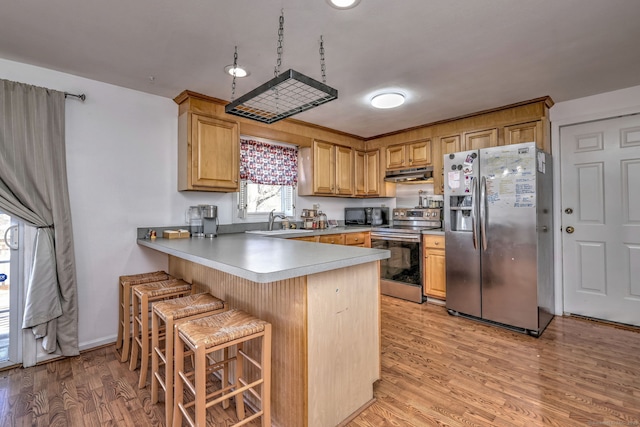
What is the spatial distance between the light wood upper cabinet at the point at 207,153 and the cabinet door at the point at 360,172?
79.2 inches

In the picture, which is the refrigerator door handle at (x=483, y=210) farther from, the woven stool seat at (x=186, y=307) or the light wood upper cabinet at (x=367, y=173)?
the woven stool seat at (x=186, y=307)

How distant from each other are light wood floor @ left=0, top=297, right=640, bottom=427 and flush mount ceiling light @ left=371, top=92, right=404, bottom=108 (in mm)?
2218

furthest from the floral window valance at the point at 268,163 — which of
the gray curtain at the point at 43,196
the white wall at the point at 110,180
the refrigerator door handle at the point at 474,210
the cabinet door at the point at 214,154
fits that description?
the refrigerator door handle at the point at 474,210

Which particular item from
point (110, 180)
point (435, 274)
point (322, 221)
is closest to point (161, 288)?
point (110, 180)

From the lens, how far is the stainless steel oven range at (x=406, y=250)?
148 inches

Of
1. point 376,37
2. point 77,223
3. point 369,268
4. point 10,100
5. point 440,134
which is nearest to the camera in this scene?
point 369,268

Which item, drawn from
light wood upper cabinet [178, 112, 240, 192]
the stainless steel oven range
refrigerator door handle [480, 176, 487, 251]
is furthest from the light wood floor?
light wood upper cabinet [178, 112, 240, 192]

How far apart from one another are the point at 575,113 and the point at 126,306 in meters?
4.53

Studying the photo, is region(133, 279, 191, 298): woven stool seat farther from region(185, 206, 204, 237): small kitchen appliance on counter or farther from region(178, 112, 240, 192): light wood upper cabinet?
region(178, 112, 240, 192): light wood upper cabinet

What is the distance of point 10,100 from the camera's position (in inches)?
86.4

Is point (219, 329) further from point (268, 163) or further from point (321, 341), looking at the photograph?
point (268, 163)

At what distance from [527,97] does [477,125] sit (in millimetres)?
581

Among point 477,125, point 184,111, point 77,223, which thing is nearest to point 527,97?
point 477,125

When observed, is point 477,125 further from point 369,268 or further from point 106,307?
point 106,307
